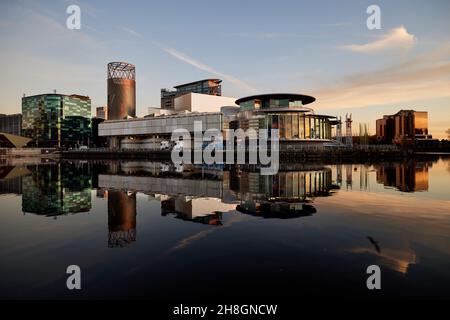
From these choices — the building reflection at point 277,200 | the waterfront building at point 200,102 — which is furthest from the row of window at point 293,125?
the building reflection at point 277,200

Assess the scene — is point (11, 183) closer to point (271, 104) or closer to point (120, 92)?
point (271, 104)

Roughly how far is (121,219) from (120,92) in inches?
7169

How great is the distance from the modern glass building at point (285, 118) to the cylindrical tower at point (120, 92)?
10051 centimetres

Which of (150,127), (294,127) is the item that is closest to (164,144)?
(150,127)

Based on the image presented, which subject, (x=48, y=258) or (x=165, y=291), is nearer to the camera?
(x=165, y=291)

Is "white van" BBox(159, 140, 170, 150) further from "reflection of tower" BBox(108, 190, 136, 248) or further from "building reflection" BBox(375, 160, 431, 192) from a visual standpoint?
"reflection of tower" BBox(108, 190, 136, 248)

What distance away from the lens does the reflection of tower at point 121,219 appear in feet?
42.2

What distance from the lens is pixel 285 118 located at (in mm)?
107250

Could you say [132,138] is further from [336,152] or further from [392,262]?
[392,262]

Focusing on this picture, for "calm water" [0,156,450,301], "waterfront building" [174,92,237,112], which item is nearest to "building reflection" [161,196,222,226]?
"calm water" [0,156,450,301]

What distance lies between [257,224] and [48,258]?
9.40 meters

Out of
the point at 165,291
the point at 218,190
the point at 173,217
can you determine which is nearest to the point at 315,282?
the point at 165,291

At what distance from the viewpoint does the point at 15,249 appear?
37.7 ft

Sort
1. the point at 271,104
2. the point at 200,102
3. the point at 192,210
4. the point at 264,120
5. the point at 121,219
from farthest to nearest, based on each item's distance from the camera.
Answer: the point at 200,102 → the point at 271,104 → the point at 264,120 → the point at 192,210 → the point at 121,219
